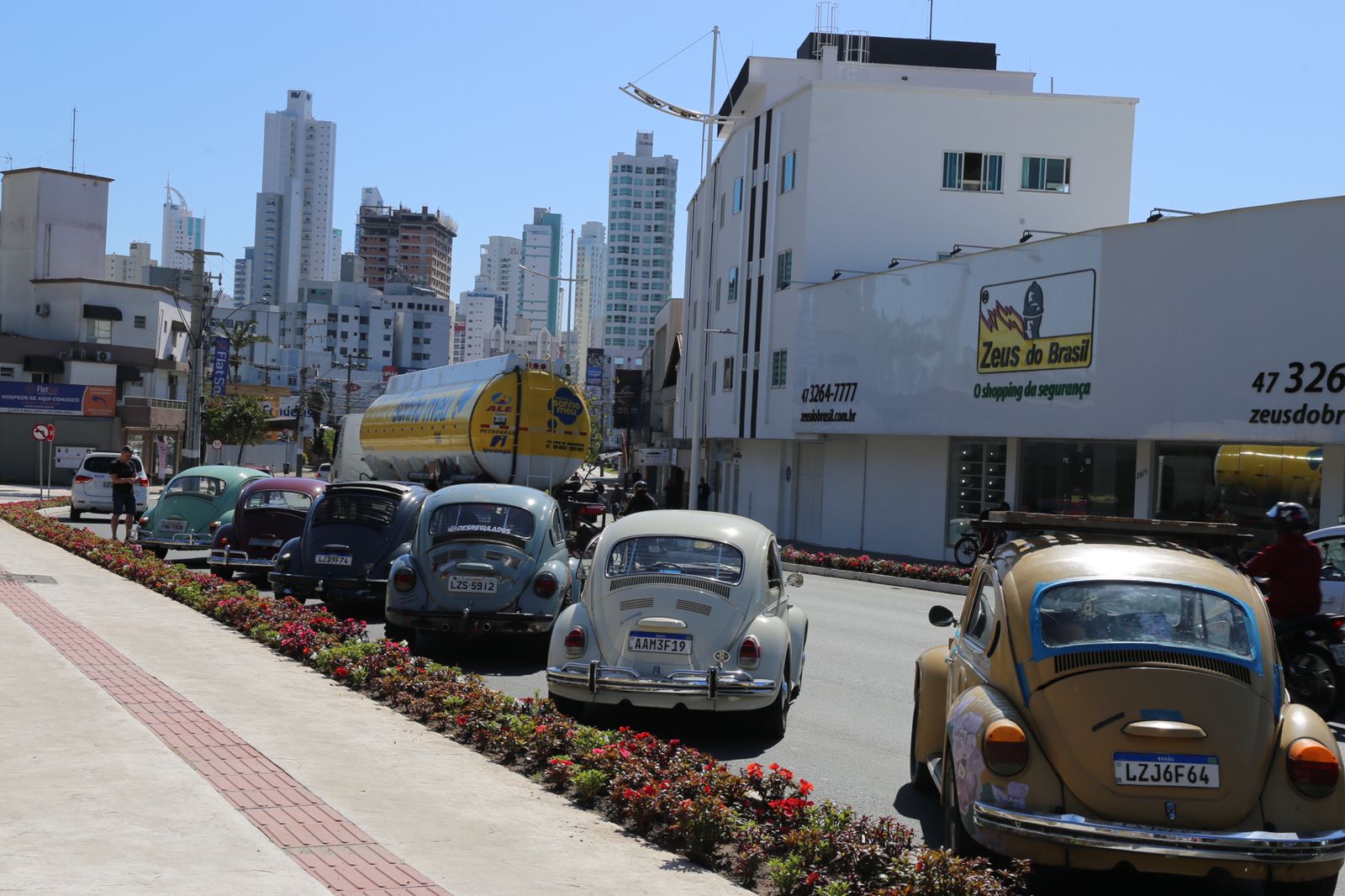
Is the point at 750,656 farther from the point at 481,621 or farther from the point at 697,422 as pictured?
the point at 697,422

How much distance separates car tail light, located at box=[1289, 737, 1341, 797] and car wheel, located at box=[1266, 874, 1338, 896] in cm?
40

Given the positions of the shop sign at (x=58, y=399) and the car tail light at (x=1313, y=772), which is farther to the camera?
the shop sign at (x=58, y=399)

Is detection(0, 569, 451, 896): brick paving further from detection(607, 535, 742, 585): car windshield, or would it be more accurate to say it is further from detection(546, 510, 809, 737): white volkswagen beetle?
detection(607, 535, 742, 585): car windshield

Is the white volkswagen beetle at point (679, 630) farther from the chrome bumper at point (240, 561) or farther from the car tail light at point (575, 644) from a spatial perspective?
the chrome bumper at point (240, 561)

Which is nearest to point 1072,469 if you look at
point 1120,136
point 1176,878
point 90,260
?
point 1120,136

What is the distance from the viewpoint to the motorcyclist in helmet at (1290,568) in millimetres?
11141

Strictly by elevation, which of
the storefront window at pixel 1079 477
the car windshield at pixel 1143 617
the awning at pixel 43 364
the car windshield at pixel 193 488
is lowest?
the car windshield at pixel 193 488

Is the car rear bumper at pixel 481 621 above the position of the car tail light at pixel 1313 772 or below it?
below

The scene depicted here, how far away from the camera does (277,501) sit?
→ 19.8 metres

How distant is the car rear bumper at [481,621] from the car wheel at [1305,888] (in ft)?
27.4

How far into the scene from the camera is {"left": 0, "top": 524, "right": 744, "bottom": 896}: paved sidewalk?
19.0 ft

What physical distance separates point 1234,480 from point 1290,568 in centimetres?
1582

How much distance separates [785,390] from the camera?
144 feet

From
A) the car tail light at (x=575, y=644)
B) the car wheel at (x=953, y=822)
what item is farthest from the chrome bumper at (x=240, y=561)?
the car wheel at (x=953, y=822)
